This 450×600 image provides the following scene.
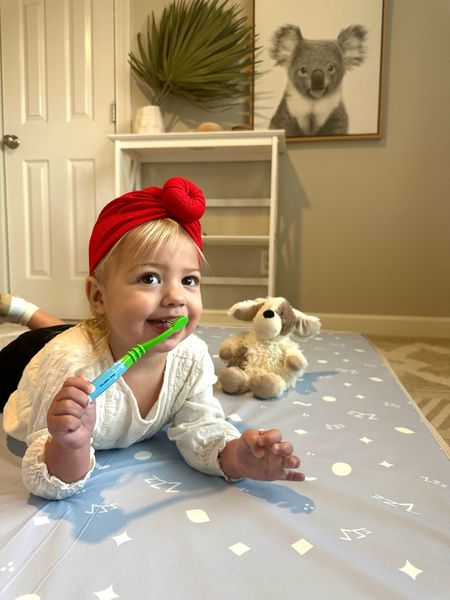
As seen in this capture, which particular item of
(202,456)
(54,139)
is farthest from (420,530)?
(54,139)

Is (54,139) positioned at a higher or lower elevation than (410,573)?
higher

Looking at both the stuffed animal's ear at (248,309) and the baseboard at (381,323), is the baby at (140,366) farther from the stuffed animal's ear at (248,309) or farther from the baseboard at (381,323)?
the baseboard at (381,323)

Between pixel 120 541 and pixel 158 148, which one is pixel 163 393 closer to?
pixel 120 541

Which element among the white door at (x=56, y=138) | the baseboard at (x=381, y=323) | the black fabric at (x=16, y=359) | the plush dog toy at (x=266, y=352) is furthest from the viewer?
the white door at (x=56, y=138)

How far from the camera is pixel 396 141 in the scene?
2010mm

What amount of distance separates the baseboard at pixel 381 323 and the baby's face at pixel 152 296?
1.39 meters

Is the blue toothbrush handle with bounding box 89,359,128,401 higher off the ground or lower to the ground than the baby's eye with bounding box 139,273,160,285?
lower

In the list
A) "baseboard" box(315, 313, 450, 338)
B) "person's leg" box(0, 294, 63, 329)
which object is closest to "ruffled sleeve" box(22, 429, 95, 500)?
"person's leg" box(0, 294, 63, 329)

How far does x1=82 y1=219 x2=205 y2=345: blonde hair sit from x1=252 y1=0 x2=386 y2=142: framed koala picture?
62.9 inches

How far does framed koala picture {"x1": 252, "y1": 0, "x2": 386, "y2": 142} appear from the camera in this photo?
1.95 m

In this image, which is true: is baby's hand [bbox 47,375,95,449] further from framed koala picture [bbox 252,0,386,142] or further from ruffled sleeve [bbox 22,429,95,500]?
framed koala picture [bbox 252,0,386,142]

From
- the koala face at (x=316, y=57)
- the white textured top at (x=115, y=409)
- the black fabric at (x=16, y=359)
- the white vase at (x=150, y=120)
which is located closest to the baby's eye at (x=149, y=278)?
the white textured top at (x=115, y=409)

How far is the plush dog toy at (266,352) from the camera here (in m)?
0.99

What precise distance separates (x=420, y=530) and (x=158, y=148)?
1.74 meters
